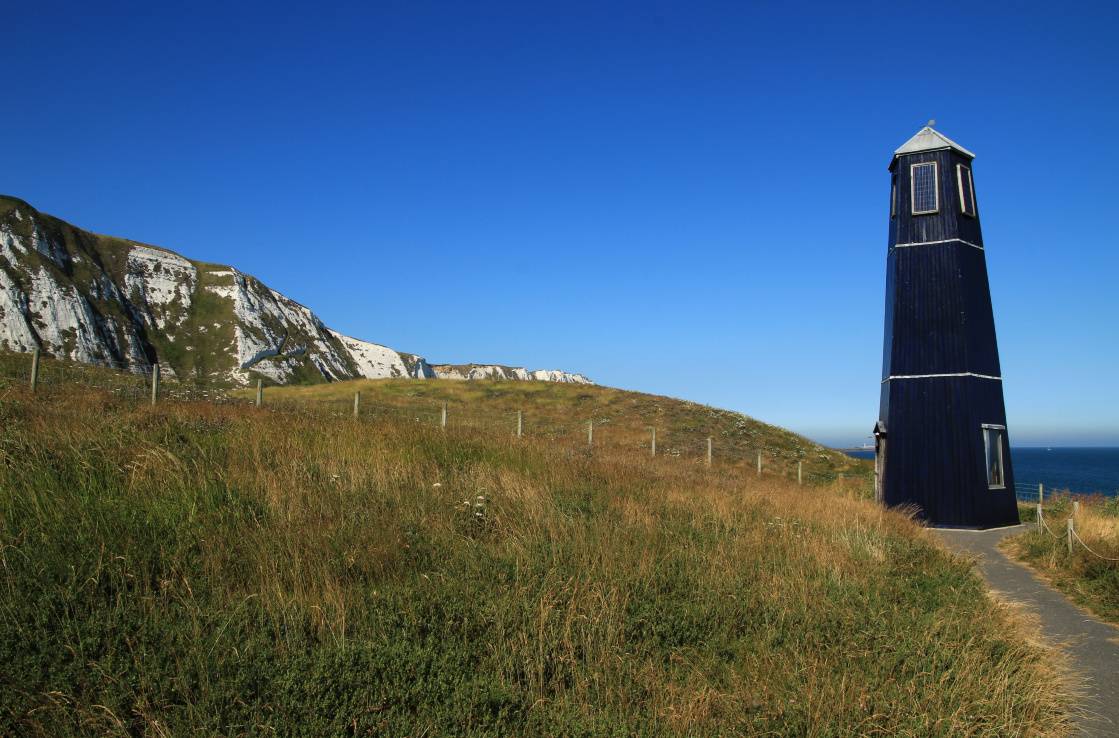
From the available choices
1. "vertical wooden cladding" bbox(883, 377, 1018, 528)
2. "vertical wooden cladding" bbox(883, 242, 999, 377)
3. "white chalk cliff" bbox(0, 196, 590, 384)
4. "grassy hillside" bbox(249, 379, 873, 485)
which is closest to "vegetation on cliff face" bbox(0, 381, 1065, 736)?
"vertical wooden cladding" bbox(883, 377, 1018, 528)

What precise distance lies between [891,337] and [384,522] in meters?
18.6

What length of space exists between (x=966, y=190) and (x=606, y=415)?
28.7 m

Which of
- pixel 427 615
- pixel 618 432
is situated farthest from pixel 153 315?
pixel 427 615

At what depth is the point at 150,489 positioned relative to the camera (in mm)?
6695

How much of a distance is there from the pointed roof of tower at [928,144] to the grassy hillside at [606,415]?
1305 centimetres

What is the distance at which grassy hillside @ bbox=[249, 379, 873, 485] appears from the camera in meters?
35.5

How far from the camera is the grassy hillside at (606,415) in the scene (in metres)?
35.5

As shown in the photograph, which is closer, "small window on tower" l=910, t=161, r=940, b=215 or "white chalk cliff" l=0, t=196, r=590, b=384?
"small window on tower" l=910, t=161, r=940, b=215

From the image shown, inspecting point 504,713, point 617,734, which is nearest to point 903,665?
point 617,734

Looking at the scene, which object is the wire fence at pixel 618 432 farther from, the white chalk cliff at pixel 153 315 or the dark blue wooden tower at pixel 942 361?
the white chalk cliff at pixel 153 315

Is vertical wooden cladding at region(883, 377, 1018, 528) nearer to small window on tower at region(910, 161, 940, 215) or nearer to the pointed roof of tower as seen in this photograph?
small window on tower at region(910, 161, 940, 215)

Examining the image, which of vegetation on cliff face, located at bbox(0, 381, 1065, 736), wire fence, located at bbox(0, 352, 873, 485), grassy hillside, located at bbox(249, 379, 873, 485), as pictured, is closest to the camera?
vegetation on cliff face, located at bbox(0, 381, 1065, 736)

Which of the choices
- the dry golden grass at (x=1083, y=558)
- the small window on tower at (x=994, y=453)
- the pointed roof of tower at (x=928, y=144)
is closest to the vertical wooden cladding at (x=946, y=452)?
the small window on tower at (x=994, y=453)

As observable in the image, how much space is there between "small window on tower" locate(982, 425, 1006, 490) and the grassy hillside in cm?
737
